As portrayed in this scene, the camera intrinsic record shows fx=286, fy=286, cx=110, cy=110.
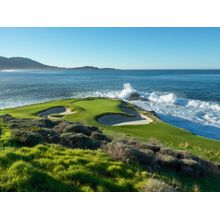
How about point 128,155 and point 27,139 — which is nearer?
point 128,155

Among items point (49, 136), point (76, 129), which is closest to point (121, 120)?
point (76, 129)

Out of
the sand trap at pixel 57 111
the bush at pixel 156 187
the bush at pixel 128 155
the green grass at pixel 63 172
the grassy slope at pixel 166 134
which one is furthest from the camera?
the sand trap at pixel 57 111

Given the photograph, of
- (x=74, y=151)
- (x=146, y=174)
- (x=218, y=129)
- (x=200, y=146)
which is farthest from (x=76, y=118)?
(x=146, y=174)

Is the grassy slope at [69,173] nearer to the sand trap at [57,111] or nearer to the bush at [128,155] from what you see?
the bush at [128,155]

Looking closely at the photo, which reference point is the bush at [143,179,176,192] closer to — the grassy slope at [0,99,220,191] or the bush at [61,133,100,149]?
the grassy slope at [0,99,220,191]

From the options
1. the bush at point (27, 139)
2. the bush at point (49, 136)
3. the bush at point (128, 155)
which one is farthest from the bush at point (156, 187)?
the bush at point (49, 136)

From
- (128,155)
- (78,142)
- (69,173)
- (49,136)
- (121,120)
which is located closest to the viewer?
(69,173)

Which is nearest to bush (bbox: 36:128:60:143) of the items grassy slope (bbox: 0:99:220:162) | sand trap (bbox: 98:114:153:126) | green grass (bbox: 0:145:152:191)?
green grass (bbox: 0:145:152:191)

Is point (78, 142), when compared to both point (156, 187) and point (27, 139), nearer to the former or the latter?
point (27, 139)
